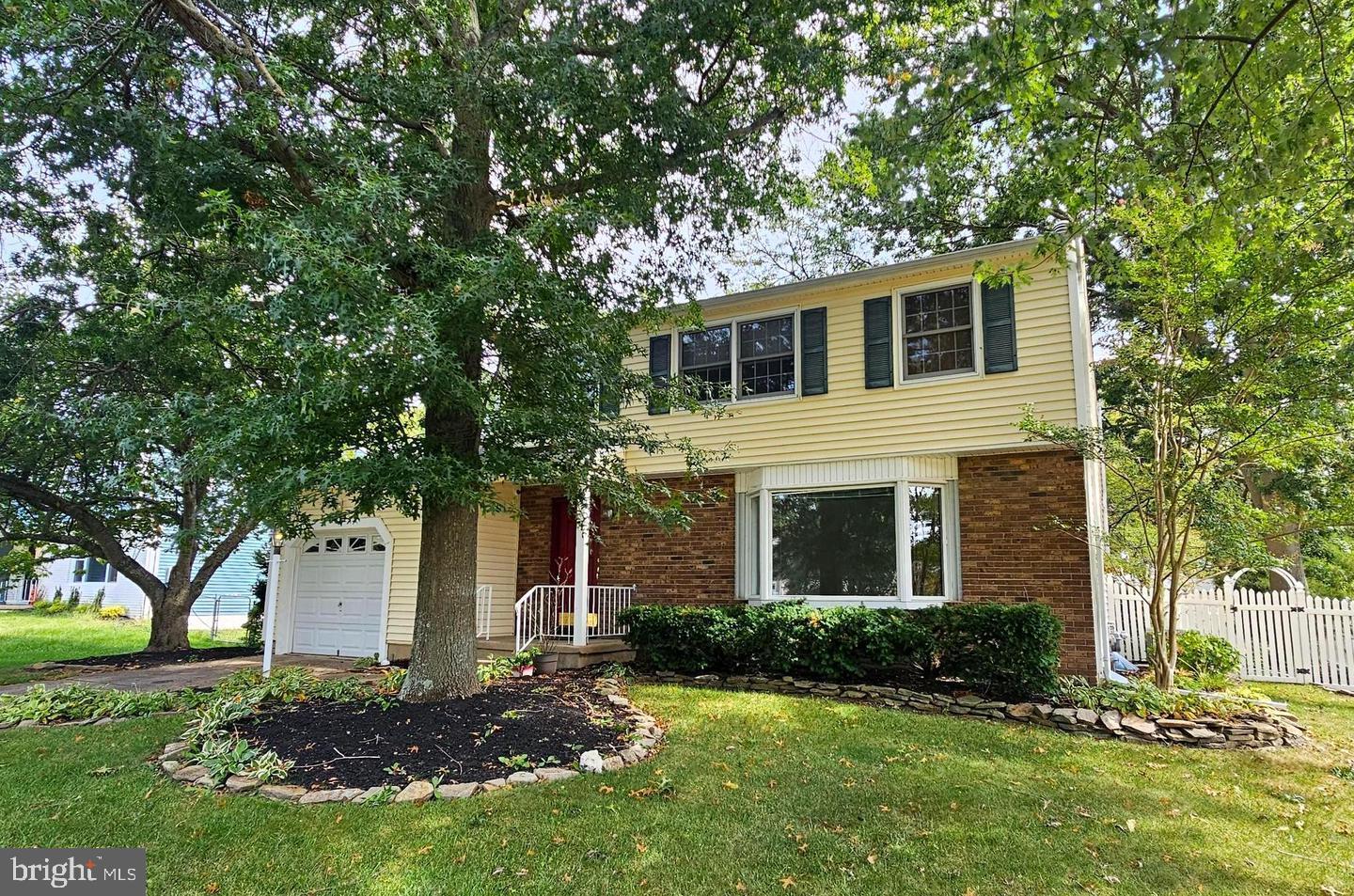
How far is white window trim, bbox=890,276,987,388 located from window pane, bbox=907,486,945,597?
4.69 ft

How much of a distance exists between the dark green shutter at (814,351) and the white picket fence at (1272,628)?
4766 mm

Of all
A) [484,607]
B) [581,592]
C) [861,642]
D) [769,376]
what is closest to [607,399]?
[581,592]

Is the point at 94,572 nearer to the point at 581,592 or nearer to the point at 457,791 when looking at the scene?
the point at 581,592

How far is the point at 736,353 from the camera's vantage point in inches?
432

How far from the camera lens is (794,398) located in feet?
33.9

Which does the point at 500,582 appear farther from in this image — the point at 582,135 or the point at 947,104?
the point at 947,104

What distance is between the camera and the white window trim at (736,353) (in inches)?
410

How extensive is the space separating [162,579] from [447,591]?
21.2 metres

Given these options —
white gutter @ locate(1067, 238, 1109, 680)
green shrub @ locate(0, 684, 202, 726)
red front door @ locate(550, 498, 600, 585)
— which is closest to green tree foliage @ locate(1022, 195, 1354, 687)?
white gutter @ locate(1067, 238, 1109, 680)

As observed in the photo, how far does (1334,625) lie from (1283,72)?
8.29 m

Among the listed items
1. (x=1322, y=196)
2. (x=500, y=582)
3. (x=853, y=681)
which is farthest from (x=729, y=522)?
(x=1322, y=196)

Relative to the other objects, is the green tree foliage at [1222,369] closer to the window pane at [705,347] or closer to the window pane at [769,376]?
the window pane at [769,376]

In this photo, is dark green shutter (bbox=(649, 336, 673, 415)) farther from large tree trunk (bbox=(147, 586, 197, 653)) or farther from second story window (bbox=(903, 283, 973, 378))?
large tree trunk (bbox=(147, 586, 197, 653))
